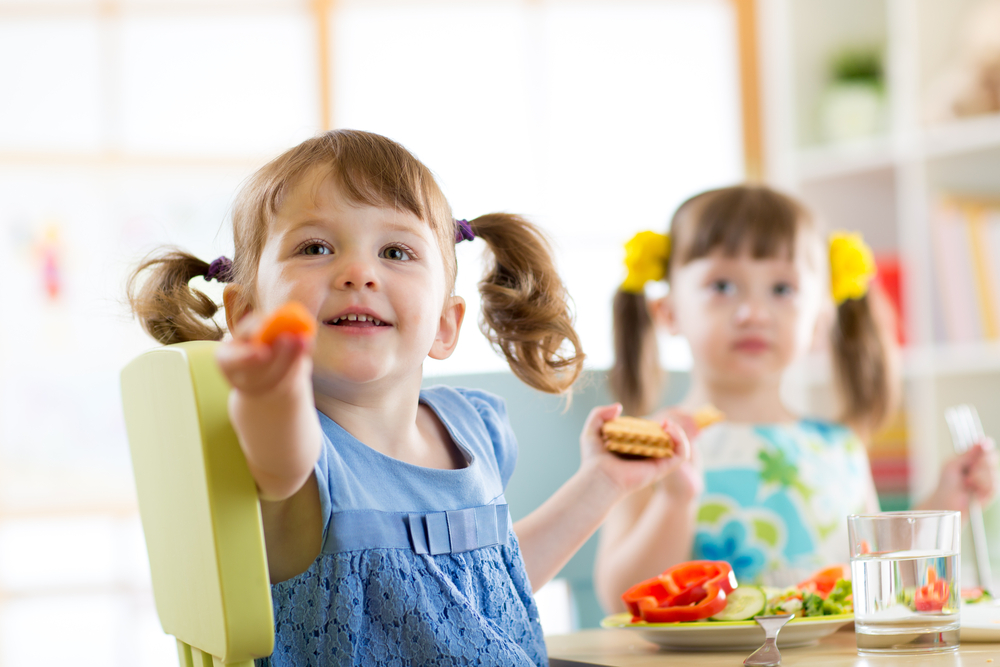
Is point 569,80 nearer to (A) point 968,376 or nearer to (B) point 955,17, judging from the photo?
(B) point 955,17

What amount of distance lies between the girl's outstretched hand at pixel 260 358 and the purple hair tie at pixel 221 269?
38cm

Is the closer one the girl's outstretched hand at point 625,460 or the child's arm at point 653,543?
the girl's outstretched hand at point 625,460

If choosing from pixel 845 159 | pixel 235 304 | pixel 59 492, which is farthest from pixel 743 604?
pixel 59 492

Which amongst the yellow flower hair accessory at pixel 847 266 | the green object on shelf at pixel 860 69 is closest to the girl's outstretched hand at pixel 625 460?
the yellow flower hair accessory at pixel 847 266

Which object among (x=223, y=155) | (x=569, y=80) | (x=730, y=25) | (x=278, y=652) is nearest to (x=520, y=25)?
(x=569, y=80)

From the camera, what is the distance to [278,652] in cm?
79

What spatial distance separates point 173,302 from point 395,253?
206 millimetres

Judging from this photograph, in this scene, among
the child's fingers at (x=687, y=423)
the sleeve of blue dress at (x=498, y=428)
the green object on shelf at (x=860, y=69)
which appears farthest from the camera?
the green object on shelf at (x=860, y=69)

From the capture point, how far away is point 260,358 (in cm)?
54

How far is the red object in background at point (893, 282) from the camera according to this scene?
233 centimetres

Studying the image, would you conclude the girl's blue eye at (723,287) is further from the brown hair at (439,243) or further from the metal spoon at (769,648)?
the metal spoon at (769,648)

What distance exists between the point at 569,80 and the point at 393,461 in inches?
87.8

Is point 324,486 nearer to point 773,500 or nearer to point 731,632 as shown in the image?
point 731,632

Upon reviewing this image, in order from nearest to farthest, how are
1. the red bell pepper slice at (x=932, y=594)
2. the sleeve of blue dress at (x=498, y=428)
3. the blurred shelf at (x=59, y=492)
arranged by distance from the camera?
1. the red bell pepper slice at (x=932, y=594)
2. the sleeve of blue dress at (x=498, y=428)
3. the blurred shelf at (x=59, y=492)
